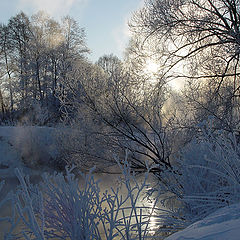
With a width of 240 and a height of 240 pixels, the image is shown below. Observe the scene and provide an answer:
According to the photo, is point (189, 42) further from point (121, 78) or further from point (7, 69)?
point (7, 69)

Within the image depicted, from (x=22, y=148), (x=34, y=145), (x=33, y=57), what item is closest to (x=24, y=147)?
(x=22, y=148)

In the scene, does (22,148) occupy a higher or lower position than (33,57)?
lower

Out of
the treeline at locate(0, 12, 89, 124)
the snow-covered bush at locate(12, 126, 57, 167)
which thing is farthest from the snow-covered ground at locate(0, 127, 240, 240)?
the treeline at locate(0, 12, 89, 124)

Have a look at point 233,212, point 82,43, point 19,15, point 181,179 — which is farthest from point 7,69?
point 233,212

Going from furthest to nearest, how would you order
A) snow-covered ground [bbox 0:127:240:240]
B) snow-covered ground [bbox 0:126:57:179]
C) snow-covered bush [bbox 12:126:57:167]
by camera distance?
1. snow-covered bush [bbox 12:126:57:167]
2. snow-covered ground [bbox 0:126:57:179]
3. snow-covered ground [bbox 0:127:240:240]

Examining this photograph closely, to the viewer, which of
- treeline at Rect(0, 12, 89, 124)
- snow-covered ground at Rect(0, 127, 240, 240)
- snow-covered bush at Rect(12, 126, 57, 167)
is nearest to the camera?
snow-covered ground at Rect(0, 127, 240, 240)

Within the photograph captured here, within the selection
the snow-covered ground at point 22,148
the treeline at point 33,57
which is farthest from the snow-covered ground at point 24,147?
the treeline at point 33,57

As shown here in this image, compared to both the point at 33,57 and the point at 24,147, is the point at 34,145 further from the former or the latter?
the point at 33,57

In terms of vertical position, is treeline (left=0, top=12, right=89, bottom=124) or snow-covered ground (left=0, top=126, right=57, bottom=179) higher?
treeline (left=0, top=12, right=89, bottom=124)

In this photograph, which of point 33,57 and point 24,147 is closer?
point 24,147

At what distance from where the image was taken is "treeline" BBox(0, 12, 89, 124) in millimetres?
16734

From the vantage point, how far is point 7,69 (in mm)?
18281

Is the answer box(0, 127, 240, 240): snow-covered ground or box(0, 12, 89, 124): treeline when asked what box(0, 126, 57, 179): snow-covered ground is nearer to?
box(0, 127, 240, 240): snow-covered ground

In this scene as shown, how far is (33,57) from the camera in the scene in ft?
56.0
